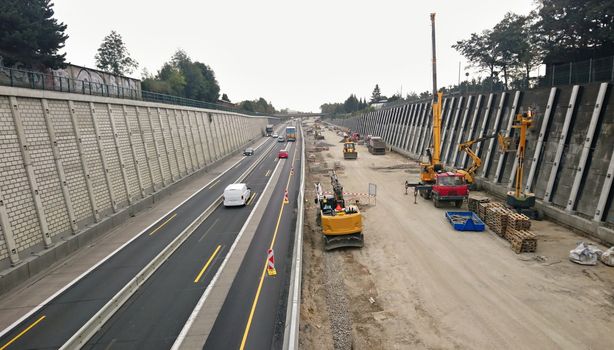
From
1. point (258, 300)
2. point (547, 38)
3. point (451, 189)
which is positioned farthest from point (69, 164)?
point (547, 38)

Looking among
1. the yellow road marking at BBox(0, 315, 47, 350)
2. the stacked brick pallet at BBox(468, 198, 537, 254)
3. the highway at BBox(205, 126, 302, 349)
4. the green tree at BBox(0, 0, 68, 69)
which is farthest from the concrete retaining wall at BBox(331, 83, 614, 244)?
the green tree at BBox(0, 0, 68, 69)

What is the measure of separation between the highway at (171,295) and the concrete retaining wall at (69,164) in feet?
24.2

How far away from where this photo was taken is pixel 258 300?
14.7m

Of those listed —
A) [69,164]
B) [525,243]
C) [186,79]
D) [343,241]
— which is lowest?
[343,241]

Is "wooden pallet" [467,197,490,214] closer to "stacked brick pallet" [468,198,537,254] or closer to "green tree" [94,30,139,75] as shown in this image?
"stacked brick pallet" [468,198,537,254]

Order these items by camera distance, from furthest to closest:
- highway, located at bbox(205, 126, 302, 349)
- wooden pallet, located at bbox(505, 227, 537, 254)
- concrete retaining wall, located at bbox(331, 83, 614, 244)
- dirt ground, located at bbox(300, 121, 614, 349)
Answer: concrete retaining wall, located at bbox(331, 83, 614, 244) < wooden pallet, located at bbox(505, 227, 537, 254) < dirt ground, located at bbox(300, 121, 614, 349) < highway, located at bbox(205, 126, 302, 349)

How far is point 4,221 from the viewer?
56.8 ft

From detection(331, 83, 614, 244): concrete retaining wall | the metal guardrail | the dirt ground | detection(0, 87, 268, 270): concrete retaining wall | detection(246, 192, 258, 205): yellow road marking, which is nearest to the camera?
the dirt ground

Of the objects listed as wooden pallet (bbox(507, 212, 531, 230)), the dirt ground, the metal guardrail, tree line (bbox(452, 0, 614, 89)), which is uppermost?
tree line (bbox(452, 0, 614, 89))

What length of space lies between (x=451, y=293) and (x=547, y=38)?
5246 centimetres

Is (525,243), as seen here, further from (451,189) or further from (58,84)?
(58,84)

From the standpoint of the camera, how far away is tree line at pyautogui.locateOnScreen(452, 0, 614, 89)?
39406mm

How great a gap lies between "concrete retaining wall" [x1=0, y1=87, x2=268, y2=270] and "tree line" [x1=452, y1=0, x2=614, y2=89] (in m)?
37.3

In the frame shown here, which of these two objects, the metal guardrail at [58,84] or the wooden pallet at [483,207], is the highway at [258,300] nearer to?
the wooden pallet at [483,207]
